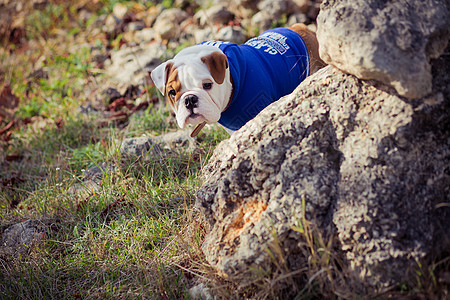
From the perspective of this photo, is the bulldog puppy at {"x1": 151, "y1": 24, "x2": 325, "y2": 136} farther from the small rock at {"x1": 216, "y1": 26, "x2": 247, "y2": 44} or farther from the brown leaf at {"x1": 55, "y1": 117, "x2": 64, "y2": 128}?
the brown leaf at {"x1": 55, "y1": 117, "x2": 64, "y2": 128}

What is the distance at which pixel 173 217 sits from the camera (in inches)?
110

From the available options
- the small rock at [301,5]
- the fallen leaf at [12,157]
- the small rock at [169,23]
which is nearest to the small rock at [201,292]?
the fallen leaf at [12,157]

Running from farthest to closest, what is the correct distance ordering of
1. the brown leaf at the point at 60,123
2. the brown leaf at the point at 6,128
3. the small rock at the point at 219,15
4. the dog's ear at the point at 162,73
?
the small rock at the point at 219,15 < the brown leaf at the point at 6,128 < the brown leaf at the point at 60,123 < the dog's ear at the point at 162,73

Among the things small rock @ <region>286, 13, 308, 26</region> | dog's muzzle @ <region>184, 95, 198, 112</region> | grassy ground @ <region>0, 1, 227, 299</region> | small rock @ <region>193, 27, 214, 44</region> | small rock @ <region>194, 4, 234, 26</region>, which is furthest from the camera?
small rock @ <region>194, 4, 234, 26</region>

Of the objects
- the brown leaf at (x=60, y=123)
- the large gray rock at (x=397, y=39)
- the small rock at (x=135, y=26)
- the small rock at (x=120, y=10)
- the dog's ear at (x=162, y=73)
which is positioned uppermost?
the large gray rock at (x=397, y=39)

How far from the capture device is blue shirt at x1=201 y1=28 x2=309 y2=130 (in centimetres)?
302

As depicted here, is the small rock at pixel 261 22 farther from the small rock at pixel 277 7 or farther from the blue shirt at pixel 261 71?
the blue shirt at pixel 261 71

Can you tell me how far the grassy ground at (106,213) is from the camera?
1.94 m

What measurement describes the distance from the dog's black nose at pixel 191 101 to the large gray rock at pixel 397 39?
1.26 metres

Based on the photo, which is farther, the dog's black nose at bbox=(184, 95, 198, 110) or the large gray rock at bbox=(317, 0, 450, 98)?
the dog's black nose at bbox=(184, 95, 198, 110)

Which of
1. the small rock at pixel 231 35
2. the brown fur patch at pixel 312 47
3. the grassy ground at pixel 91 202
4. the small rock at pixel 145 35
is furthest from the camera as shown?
the small rock at pixel 145 35

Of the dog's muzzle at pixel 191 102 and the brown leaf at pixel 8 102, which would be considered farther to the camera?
the brown leaf at pixel 8 102

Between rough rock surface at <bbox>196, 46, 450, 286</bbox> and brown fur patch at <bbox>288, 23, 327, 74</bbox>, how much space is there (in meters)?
1.31

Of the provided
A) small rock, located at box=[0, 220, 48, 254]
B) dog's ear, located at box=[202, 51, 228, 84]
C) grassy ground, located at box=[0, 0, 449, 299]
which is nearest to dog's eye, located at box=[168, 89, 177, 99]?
dog's ear, located at box=[202, 51, 228, 84]
